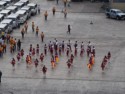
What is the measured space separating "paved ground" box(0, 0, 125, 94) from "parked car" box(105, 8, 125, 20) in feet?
9.69

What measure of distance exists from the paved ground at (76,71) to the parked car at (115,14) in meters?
2.95

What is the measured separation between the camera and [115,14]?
203ft

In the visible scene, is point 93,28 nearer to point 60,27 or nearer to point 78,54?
point 60,27

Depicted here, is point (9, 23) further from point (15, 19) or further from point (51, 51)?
point (51, 51)

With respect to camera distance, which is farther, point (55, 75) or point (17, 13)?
point (17, 13)

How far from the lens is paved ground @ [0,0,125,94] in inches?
1506

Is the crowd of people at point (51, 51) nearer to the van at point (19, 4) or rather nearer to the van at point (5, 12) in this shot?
the van at point (5, 12)

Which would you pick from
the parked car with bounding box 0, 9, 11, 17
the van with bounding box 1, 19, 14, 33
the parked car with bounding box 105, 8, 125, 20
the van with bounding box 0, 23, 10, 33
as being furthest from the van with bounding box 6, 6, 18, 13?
the parked car with bounding box 105, 8, 125, 20

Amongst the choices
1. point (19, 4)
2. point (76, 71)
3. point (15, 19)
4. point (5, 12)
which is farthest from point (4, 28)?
point (76, 71)

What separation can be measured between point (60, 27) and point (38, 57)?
12.1 metres

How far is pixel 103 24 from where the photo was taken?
59062 mm

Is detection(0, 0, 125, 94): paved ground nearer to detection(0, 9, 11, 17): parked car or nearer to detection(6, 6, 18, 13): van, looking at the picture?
detection(0, 9, 11, 17): parked car

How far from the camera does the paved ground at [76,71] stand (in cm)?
3826

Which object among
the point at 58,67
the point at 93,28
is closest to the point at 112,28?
the point at 93,28
